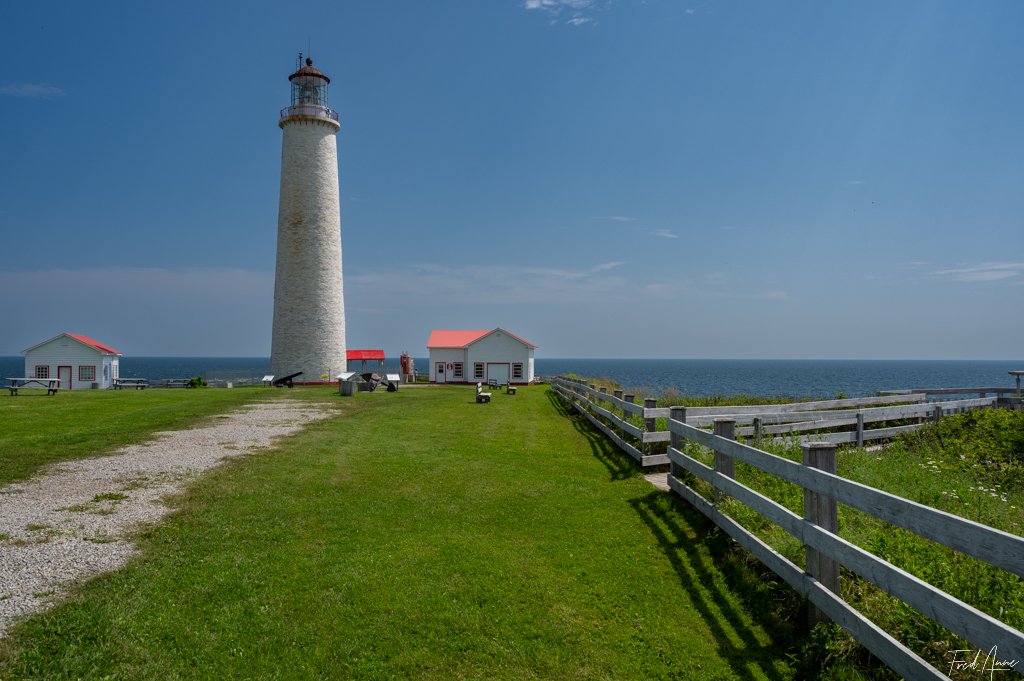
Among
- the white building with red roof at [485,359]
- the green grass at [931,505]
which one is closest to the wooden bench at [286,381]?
the white building with red roof at [485,359]

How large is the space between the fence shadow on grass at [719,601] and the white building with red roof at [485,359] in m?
41.3

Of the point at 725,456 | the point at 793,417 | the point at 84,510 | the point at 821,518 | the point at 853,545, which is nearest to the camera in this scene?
the point at 853,545

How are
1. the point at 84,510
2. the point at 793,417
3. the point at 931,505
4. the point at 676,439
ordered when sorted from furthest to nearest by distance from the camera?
the point at 793,417 < the point at 676,439 < the point at 84,510 < the point at 931,505

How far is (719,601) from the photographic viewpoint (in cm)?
545

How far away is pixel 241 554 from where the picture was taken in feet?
21.4

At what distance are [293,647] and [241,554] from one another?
7.21ft

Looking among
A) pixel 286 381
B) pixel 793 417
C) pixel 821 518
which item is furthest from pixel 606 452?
pixel 286 381

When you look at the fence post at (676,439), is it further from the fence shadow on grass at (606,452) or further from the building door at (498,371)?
the building door at (498,371)

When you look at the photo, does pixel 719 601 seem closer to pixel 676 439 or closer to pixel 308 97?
pixel 676 439

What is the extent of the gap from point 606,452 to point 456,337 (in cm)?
4033

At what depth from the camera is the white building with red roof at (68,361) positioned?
136 ft

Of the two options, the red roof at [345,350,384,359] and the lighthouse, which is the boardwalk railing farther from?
the red roof at [345,350,384,359]

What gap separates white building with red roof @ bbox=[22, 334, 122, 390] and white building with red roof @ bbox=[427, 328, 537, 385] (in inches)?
939

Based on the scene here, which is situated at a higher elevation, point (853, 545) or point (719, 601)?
point (853, 545)
